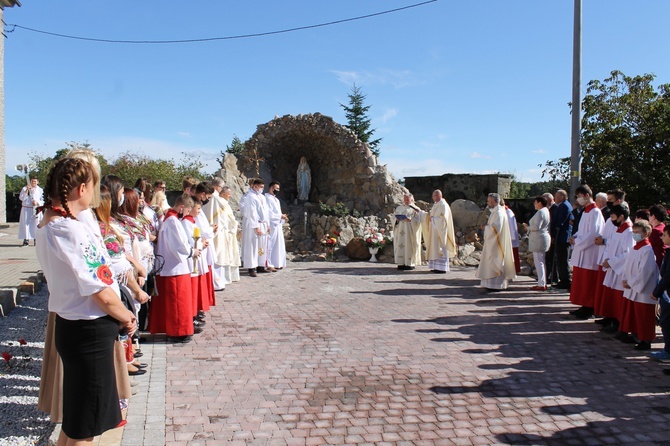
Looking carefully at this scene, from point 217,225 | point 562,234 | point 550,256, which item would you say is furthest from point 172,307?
point 550,256

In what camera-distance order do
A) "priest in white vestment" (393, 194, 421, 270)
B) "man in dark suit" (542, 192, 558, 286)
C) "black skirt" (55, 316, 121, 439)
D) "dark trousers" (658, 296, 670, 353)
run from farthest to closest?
1. "priest in white vestment" (393, 194, 421, 270)
2. "man in dark suit" (542, 192, 558, 286)
3. "dark trousers" (658, 296, 670, 353)
4. "black skirt" (55, 316, 121, 439)

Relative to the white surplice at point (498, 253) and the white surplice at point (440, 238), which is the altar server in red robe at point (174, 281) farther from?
the white surplice at point (440, 238)

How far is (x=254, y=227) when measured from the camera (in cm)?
Result: 1199

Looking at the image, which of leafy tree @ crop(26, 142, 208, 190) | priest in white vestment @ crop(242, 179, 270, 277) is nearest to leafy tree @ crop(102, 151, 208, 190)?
leafy tree @ crop(26, 142, 208, 190)

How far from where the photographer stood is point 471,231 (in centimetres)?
1766

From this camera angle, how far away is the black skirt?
2.84 metres

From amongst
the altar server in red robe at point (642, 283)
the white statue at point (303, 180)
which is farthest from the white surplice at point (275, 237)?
the altar server in red robe at point (642, 283)

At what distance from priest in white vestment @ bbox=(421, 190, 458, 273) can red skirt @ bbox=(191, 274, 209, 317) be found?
691cm

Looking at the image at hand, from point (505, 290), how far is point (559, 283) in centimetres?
105

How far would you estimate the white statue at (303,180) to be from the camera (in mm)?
20438

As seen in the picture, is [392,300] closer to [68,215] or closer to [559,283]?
[559,283]

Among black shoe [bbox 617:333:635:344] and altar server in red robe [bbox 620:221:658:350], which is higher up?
altar server in red robe [bbox 620:221:658:350]

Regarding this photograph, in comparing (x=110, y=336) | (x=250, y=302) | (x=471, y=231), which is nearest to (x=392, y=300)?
(x=250, y=302)

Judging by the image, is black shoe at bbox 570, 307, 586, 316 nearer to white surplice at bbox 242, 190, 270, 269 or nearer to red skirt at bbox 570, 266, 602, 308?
red skirt at bbox 570, 266, 602, 308
